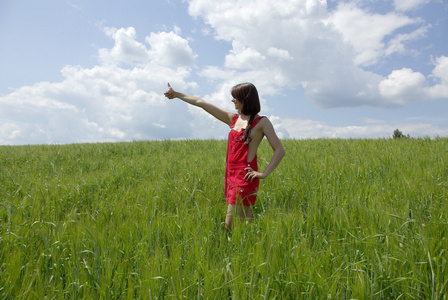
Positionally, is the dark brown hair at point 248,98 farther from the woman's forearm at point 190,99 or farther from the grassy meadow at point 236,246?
the grassy meadow at point 236,246

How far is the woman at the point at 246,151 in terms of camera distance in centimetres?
301

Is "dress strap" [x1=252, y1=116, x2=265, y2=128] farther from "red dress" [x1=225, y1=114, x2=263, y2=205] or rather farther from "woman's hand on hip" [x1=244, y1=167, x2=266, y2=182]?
"woman's hand on hip" [x1=244, y1=167, x2=266, y2=182]

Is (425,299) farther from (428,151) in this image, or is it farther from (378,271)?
(428,151)

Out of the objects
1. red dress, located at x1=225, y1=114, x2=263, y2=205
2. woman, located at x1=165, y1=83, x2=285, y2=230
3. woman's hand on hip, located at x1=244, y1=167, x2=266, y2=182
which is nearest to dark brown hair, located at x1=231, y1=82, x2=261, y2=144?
woman, located at x1=165, y1=83, x2=285, y2=230

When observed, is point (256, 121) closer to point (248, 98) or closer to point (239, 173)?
point (248, 98)

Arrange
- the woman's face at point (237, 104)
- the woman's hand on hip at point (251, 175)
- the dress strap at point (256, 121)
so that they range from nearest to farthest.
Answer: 1. the woman's hand on hip at point (251, 175)
2. the dress strap at point (256, 121)
3. the woman's face at point (237, 104)

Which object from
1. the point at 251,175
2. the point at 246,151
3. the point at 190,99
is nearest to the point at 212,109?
the point at 190,99

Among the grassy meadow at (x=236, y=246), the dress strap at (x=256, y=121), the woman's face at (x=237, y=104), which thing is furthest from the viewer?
the woman's face at (x=237, y=104)

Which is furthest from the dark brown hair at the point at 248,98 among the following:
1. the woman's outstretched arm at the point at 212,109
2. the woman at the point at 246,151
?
the woman's outstretched arm at the point at 212,109

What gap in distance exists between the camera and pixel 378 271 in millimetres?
1984

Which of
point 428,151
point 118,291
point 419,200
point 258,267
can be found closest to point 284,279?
point 258,267

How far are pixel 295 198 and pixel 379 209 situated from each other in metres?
1.35

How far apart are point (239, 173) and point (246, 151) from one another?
25cm

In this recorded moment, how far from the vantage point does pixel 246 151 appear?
3064 mm
